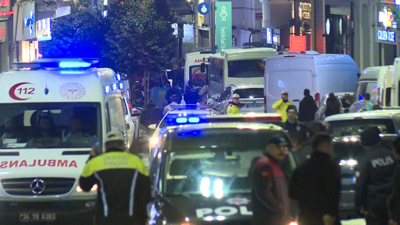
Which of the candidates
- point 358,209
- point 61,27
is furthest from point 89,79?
point 61,27

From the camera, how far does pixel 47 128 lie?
34.5ft

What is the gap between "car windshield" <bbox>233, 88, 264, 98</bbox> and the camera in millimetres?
25031

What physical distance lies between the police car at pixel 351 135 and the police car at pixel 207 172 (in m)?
2.93

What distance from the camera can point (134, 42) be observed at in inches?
1469

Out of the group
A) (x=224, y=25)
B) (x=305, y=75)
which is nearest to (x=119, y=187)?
(x=305, y=75)

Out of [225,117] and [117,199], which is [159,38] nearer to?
[225,117]

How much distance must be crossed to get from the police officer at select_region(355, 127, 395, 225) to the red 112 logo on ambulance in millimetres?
5483

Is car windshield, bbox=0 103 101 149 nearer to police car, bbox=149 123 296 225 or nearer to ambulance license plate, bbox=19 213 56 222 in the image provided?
ambulance license plate, bbox=19 213 56 222

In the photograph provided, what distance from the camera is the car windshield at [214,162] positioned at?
6.97 m

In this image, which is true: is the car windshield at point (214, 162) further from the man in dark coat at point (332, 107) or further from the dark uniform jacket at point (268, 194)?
the man in dark coat at point (332, 107)

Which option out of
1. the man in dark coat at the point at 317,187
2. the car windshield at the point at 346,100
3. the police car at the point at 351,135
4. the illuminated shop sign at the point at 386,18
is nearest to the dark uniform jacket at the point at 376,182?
the man in dark coat at the point at 317,187

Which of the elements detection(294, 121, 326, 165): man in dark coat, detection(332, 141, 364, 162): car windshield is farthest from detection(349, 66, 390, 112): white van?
detection(294, 121, 326, 165): man in dark coat

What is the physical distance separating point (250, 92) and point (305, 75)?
2730 millimetres

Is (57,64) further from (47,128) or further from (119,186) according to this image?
(119,186)
